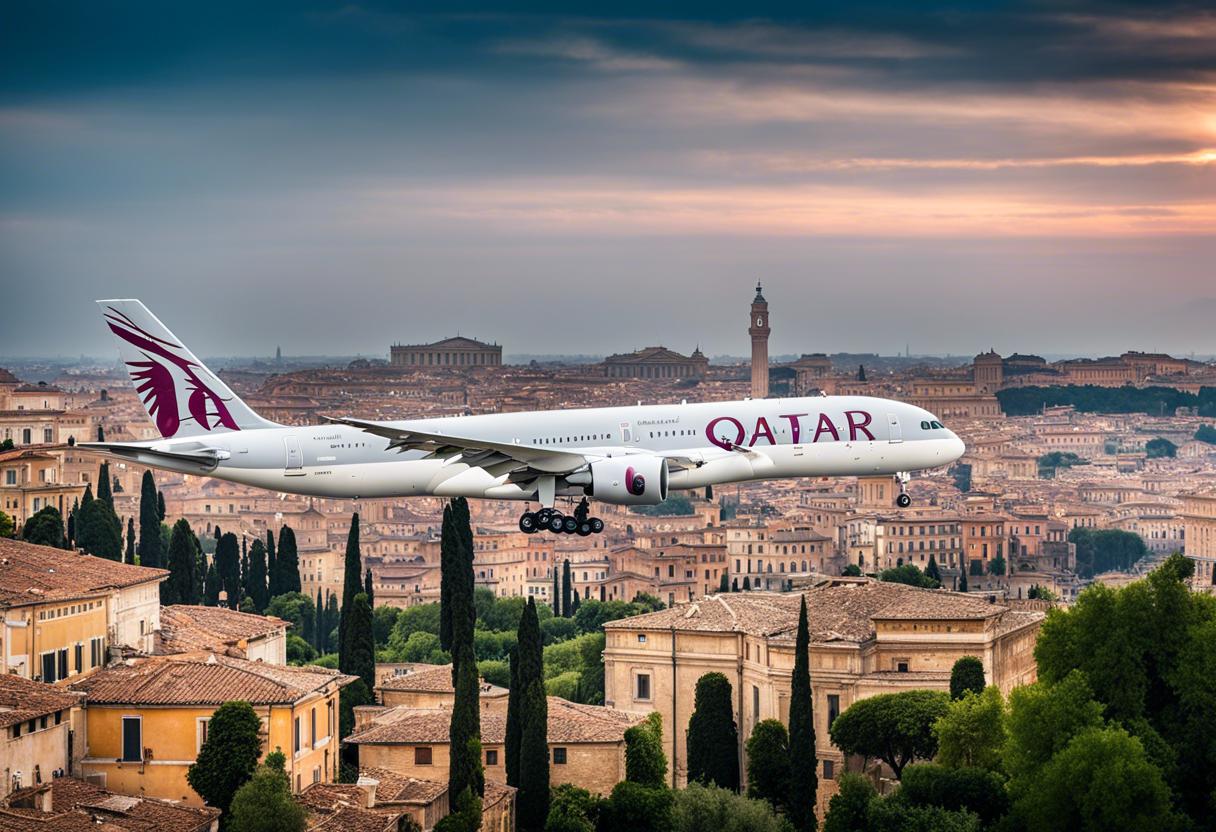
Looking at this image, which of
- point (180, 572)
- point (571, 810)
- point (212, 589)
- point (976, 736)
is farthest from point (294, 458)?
point (212, 589)

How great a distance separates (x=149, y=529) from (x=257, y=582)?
8.36 m

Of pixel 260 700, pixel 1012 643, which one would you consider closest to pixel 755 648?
pixel 1012 643

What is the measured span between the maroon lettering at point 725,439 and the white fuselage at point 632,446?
1.1 inches

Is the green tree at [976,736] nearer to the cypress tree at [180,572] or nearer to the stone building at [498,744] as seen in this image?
the stone building at [498,744]

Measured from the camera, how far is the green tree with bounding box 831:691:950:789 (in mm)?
97438

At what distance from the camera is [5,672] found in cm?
7112

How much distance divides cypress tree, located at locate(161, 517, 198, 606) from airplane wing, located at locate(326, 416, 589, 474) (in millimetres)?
60784

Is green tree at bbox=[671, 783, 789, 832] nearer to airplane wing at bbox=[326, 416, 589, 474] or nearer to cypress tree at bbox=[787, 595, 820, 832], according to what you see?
cypress tree at bbox=[787, 595, 820, 832]

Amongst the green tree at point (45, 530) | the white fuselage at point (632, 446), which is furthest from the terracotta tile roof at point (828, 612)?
the white fuselage at point (632, 446)

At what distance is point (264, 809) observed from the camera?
65.7m

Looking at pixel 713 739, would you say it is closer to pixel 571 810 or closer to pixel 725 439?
pixel 571 810

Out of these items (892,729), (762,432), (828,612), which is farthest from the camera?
(828,612)

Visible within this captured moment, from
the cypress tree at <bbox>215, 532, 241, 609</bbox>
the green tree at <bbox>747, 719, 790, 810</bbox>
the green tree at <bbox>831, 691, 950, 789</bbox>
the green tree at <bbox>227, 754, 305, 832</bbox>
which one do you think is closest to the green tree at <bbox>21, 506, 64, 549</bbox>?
the green tree at <bbox>747, 719, 790, 810</bbox>

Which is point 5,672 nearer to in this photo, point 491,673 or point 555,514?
point 555,514
